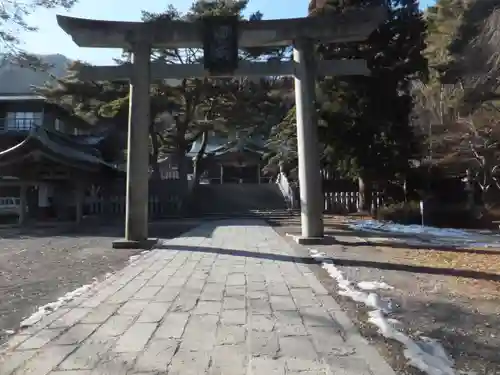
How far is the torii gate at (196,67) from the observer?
1094 centimetres

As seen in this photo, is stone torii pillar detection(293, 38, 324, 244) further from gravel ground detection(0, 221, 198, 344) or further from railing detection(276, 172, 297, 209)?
railing detection(276, 172, 297, 209)

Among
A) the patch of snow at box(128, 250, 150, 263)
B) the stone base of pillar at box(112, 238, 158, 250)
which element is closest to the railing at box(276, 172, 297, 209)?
the stone base of pillar at box(112, 238, 158, 250)

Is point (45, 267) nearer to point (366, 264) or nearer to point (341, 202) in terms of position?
point (366, 264)

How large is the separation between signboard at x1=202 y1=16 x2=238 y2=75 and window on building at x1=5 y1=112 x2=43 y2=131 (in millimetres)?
23649

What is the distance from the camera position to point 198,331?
440 centimetres

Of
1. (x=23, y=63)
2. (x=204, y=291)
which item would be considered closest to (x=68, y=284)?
(x=204, y=291)

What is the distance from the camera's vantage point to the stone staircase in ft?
81.4

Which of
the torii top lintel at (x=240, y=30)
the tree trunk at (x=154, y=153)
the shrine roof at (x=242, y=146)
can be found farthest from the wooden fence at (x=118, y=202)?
the torii top lintel at (x=240, y=30)

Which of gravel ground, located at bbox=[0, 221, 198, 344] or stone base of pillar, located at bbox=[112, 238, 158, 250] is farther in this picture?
stone base of pillar, located at bbox=[112, 238, 158, 250]

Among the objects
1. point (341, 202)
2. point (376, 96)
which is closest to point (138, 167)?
point (376, 96)

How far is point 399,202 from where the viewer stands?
19.5m

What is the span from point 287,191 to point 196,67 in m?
15.6

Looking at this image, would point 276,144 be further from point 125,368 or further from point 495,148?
point 125,368

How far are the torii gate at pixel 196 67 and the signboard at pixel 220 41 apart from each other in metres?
0.19
